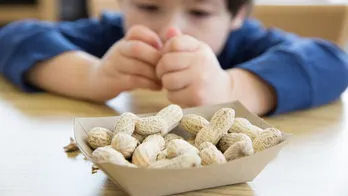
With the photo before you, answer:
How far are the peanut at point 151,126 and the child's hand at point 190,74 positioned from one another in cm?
20

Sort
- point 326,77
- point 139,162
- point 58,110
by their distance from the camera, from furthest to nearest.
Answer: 1. point 326,77
2. point 58,110
3. point 139,162

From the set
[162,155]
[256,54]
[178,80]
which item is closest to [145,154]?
[162,155]

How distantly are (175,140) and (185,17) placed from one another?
0.54 m

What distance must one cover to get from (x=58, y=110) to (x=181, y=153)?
357 mm

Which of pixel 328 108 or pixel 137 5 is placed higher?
pixel 137 5

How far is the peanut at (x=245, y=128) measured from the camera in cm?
54

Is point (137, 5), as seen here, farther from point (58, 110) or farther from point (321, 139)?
point (321, 139)

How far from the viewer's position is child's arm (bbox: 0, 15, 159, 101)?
0.83m

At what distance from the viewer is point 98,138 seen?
0.51 m

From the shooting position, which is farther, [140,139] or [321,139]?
[321,139]

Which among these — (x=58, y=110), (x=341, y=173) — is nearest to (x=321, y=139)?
(x=341, y=173)

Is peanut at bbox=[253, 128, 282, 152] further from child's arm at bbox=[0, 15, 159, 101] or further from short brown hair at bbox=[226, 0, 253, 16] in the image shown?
short brown hair at bbox=[226, 0, 253, 16]

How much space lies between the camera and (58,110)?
78cm

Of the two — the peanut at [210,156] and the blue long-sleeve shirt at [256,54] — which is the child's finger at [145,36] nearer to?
the blue long-sleeve shirt at [256,54]
